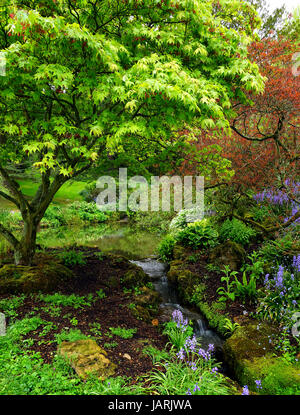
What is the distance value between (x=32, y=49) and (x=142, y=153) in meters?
3.65

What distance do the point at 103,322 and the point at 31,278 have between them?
1837 millimetres

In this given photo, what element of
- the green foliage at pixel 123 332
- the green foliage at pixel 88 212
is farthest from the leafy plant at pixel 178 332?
the green foliage at pixel 88 212

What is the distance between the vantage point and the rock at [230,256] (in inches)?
248

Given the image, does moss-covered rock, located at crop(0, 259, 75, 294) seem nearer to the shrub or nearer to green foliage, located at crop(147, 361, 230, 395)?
green foliage, located at crop(147, 361, 230, 395)

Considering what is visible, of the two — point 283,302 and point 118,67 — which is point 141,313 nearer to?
point 283,302

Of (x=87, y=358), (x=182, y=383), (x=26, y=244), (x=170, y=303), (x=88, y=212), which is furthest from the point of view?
(x=88, y=212)

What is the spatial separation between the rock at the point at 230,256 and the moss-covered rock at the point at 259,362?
2.01m

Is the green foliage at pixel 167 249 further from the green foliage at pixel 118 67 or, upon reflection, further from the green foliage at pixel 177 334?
the green foliage at pixel 118 67

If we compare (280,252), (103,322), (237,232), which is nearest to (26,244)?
(103,322)

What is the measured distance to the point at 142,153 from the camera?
262 inches

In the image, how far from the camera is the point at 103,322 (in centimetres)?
422

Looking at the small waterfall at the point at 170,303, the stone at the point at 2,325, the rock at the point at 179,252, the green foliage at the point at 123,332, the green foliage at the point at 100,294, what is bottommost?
the small waterfall at the point at 170,303

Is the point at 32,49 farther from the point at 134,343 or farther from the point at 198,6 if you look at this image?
the point at 134,343

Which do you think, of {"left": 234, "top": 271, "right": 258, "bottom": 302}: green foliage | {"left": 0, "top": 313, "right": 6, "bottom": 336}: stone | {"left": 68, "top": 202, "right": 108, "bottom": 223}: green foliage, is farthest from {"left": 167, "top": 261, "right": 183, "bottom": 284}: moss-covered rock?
{"left": 68, "top": 202, "right": 108, "bottom": 223}: green foliage
